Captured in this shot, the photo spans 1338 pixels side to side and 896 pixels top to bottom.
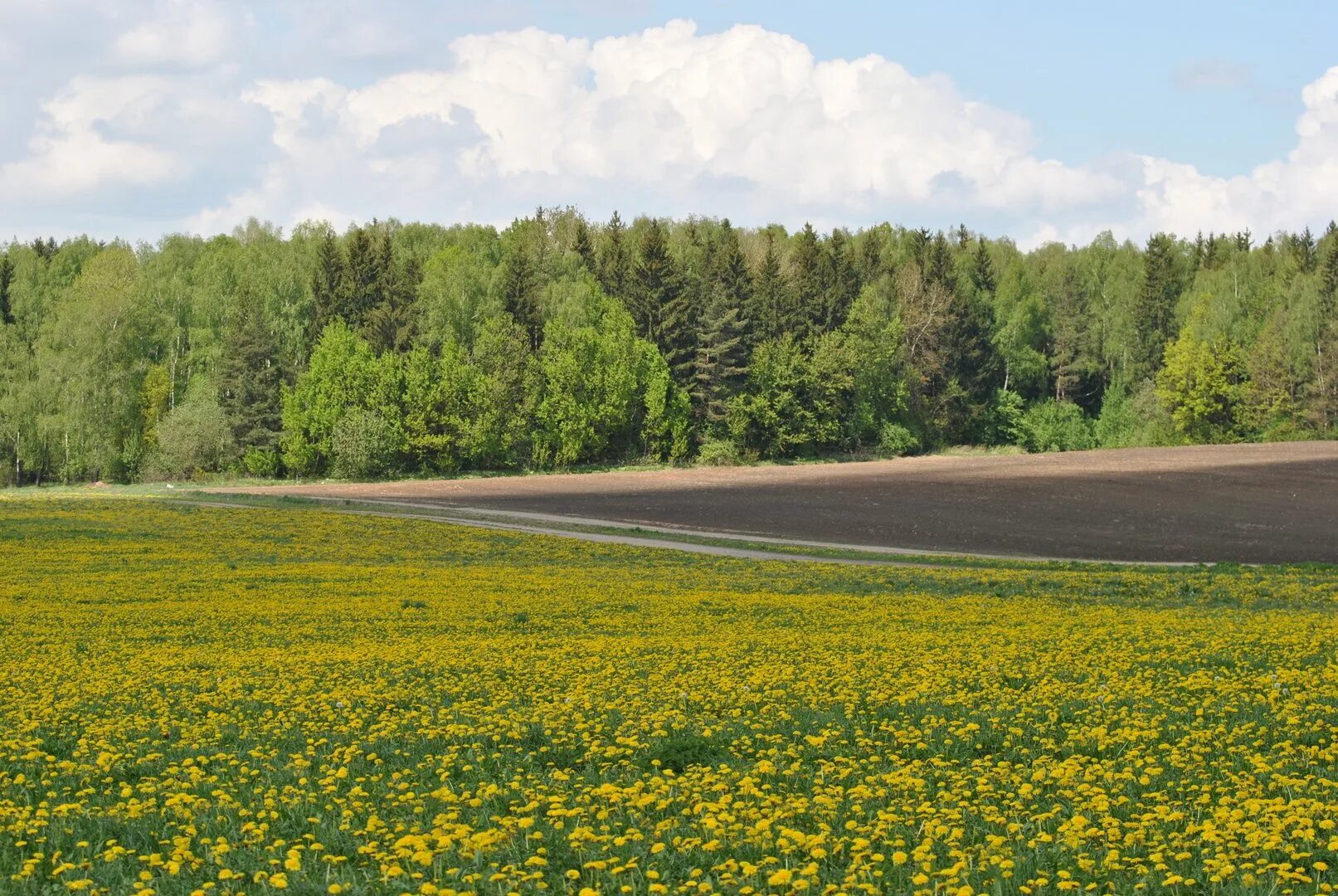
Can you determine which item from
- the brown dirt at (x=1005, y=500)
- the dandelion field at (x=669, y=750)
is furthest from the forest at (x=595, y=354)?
the dandelion field at (x=669, y=750)

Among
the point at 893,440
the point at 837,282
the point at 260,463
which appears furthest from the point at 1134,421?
the point at 260,463

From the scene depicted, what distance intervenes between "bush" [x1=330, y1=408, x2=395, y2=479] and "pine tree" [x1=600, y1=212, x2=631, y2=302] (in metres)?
28.5

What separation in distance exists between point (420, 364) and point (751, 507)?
47453 mm

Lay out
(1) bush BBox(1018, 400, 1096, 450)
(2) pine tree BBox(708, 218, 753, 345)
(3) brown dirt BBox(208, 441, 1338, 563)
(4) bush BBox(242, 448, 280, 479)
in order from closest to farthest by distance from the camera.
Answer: (3) brown dirt BBox(208, 441, 1338, 563)
(4) bush BBox(242, 448, 280, 479)
(2) pine tree BBox(708, 218, 753, 345)
(1) bush BBox(1018, 400, 1096, 450)

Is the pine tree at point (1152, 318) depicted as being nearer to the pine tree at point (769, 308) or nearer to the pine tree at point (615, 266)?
the pine tree at point (769, 308)

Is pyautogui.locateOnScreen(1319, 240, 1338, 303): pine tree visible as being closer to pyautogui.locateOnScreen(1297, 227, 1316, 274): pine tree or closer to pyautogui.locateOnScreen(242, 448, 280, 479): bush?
pyautogui.locateOnScreen(1297, 227, 1316, 274): pine tree

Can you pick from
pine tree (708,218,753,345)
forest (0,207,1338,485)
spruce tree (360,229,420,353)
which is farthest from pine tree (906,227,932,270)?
spruce tree (360,229,420,353)

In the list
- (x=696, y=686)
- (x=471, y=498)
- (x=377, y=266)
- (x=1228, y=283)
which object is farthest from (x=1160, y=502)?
(x=1228, y=283)

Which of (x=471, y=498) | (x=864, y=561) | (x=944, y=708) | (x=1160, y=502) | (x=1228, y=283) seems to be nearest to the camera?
(x=944, y=708)

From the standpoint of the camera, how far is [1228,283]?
147 m

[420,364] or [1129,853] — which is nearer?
[1129,853]

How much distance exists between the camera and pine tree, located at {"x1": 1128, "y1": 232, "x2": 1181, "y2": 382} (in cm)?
14350

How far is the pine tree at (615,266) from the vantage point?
12275 centimetres

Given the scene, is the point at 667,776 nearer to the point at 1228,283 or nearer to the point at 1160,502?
the point at 1160,502
